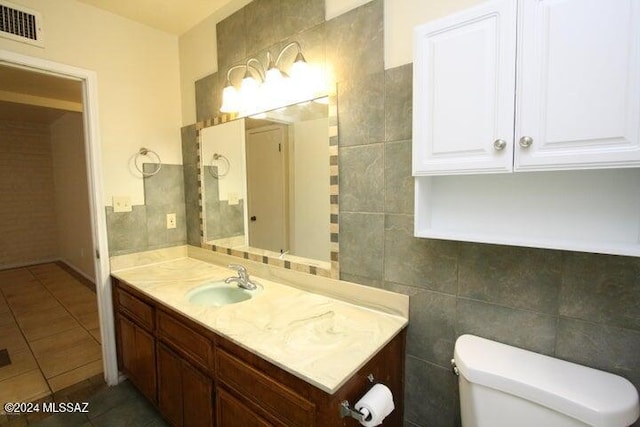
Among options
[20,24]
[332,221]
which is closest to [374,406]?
[332,221]

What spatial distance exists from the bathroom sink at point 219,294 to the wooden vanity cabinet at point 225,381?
22cm

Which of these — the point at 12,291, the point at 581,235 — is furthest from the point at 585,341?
the point at 12,291

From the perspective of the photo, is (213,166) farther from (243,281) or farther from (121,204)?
(243,281)

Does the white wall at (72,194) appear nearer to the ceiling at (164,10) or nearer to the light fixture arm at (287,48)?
the ceiling at (164,10)

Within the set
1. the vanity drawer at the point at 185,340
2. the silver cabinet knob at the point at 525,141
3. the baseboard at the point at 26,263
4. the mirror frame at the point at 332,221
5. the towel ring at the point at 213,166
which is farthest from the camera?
the baseboard at the point at 26,263

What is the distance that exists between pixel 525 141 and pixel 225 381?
4.41ft

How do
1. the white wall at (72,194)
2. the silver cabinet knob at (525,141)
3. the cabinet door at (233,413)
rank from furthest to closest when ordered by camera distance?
the white wall at (72,194) → the cabinet door at (233,413) → the silver cabinet knob at (525,141)

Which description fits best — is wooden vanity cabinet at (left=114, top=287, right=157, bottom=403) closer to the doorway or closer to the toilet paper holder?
the doorway

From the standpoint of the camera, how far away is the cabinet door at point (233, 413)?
1.11 meters

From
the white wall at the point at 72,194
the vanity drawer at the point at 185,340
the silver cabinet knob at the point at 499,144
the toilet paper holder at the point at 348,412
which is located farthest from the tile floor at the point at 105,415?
the white wall at the point at 72,194

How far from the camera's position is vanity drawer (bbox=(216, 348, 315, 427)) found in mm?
952

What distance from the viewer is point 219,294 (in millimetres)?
1816

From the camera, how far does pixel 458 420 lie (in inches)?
47.6

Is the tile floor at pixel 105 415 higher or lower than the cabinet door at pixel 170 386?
lower
